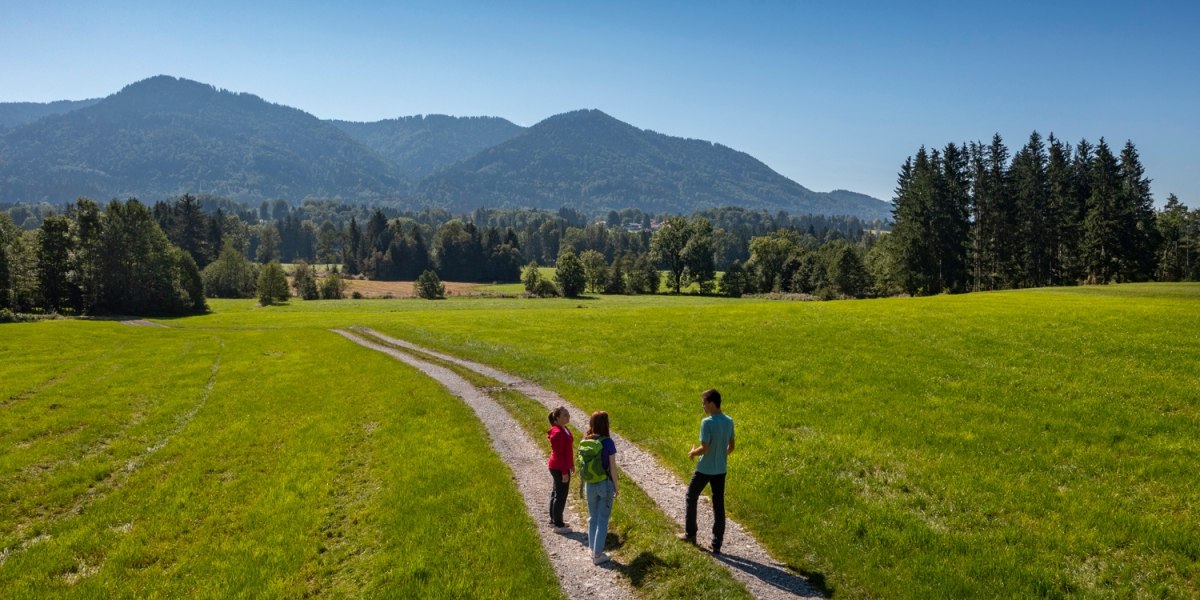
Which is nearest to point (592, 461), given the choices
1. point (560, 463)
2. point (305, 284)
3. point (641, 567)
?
point (560, 463)

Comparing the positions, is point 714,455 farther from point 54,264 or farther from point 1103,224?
point 54,264

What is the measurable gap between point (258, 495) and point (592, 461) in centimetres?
1139

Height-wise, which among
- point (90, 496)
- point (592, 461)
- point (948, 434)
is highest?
point (592, 461)

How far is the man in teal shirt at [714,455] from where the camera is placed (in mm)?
12875

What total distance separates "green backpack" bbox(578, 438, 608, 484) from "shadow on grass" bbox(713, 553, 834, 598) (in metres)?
3.27

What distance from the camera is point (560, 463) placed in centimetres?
→ 1431

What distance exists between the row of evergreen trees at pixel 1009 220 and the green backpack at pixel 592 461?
101 m

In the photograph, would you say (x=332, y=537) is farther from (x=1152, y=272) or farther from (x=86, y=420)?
(x=1152, y=272)

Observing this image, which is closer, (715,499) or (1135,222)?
(715,499)

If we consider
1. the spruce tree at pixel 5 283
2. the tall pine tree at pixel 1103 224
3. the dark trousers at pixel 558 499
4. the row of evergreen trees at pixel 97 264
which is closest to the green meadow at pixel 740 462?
the dark trousers at pixel 558 499

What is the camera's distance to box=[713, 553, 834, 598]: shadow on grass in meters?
11.8

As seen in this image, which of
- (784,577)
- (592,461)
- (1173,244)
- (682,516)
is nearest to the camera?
(784,577)

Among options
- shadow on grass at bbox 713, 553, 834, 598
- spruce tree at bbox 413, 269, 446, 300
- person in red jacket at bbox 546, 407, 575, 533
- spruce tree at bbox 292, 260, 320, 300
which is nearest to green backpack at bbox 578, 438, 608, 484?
person in red jacket at bbox 546, 407, 575, 533

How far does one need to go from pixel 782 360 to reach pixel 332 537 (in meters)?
23.8
